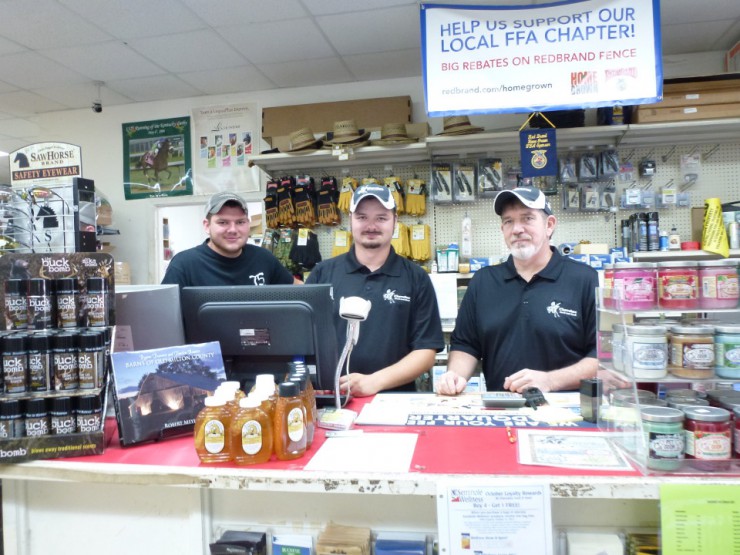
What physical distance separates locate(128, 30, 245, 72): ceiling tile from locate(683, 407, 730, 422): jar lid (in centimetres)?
383

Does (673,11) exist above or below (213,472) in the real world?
above

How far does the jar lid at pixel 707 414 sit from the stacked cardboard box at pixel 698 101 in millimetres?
3144

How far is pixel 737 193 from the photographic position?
12.9 feet

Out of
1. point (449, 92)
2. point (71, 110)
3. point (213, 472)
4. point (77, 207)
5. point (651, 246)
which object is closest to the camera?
point (213, 472)

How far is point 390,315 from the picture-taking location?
2178mm

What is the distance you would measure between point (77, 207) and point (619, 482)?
2043mm

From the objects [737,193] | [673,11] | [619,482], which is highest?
[673,11]

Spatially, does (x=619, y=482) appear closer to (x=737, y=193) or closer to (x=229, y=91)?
(x=737, y=193)

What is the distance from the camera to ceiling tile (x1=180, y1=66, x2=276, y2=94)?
4.33 meters

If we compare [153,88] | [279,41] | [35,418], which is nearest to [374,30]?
[279,41]

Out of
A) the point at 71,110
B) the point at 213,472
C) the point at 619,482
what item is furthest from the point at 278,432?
the point at 71,110

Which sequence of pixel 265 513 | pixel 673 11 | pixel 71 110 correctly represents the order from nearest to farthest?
pixel 265 513 → pixel 673 11 → pixel 71 110

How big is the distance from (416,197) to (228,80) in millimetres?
2109

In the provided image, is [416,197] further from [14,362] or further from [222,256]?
[14,362]
